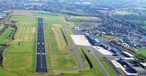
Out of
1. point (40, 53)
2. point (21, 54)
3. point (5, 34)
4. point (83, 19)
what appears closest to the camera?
point (21, 54)

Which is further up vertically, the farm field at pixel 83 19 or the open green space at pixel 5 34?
the open green space at pixel 5 34

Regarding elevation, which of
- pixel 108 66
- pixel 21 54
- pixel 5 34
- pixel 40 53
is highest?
pixel 21 54

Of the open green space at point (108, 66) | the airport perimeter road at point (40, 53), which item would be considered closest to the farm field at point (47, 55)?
the airport perimeter road at point (40, 53)

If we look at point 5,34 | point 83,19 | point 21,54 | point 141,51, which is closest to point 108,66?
point 141,51

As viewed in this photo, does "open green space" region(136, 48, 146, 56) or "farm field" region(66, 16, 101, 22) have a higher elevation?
"open green space" region(136, 48, 146, 56)

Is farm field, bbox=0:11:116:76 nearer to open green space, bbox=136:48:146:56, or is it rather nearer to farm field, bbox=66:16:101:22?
open green space, bbox=136:48:146:56

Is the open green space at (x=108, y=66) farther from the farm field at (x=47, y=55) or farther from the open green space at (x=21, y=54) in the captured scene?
the open green space at (x=21, y=54)

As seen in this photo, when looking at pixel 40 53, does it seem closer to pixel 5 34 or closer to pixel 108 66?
pixel 108 66

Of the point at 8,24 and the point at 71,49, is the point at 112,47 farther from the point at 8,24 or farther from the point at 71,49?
the point at 8,24

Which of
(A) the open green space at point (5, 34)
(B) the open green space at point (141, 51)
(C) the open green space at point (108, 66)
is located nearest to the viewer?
(C) the open green space at point (108, 66)

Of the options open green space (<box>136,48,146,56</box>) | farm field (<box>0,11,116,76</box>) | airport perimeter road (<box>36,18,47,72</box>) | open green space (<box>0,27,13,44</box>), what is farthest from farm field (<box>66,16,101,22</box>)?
open green space (<box>136,48,146,56</box>)

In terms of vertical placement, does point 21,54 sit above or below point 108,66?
above

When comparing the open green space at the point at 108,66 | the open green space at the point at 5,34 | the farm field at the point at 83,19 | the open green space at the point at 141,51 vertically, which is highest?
the open green space at the point at 108,66
